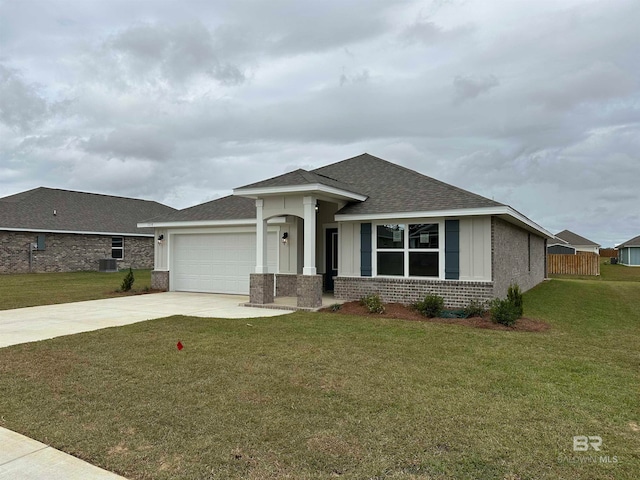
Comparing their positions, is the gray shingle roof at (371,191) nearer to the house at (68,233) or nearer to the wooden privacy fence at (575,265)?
the house at (68,233)

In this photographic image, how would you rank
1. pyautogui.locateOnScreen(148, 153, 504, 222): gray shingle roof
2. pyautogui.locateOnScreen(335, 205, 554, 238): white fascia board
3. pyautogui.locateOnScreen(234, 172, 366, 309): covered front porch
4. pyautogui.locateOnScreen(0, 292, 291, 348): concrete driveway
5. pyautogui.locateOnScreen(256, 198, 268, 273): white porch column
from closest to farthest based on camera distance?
1. pyautogui.locateOnScreen(0, 292, 291, 348): concrete driveway
2. pyautogui.locateOnScreen(335, 205, 554, 238): white fascia board
3. pyautogui.locateOnScreen(234, 172, 366, 309): covered front porch
4. pyautogui.locateOnScreen(148, 153, 504, 222): gray shingle roof
5. pyautogui.locateOnScreen(256, 198, 268, 273): white porch column

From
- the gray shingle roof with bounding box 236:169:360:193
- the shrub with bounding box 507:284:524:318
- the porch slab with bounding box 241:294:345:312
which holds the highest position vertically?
the gray shingle roof with bounding box 236:169:360:193

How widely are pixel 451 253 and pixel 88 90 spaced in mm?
15539

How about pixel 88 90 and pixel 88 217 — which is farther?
pixel 88 217

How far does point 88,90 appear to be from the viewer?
56.3 feet

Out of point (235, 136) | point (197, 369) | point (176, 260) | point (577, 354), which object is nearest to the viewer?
point (197, 369)

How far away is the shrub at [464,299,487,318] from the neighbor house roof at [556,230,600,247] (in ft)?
163

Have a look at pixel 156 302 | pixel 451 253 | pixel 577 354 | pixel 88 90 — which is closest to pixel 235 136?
pixel 88 90

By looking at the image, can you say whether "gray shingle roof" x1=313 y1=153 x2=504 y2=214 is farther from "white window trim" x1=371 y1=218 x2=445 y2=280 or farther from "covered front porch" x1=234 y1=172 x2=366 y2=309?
"covered front porch" x1=234 y1=172 x2=366 y2=309

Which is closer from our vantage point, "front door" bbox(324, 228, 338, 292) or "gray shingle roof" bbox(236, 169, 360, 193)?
"gray shingle roof" bbox(236, 169, 360, 193)

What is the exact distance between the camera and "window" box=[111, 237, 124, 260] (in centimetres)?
2984

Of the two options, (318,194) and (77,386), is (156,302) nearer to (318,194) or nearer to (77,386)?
(318,194)

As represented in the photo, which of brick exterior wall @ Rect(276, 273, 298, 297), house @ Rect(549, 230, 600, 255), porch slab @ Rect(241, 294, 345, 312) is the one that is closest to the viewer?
porch slab @ Rect(241, 294, 345, 312)

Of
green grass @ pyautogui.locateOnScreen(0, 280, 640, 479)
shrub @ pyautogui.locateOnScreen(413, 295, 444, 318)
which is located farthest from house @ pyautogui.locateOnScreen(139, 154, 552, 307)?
green grass @ pyautogui.locateOnScreen(0, 280, 640, 479)
